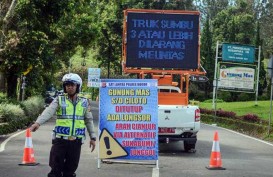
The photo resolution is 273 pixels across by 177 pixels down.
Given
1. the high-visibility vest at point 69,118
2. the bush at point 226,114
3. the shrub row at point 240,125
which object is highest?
the high-visibility vest at point 69,118

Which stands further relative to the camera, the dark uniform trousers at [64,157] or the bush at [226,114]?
the bush at [226,114]

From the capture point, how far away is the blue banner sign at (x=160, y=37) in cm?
1529

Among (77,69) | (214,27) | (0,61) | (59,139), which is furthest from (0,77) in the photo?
(77,69)

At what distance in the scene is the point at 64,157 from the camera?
719cm

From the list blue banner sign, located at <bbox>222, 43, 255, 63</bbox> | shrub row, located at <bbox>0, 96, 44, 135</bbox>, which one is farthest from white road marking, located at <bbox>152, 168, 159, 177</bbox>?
blue banner sign, located at <bbox>222, 43, 255, 63</bbox>

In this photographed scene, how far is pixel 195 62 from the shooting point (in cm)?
1548

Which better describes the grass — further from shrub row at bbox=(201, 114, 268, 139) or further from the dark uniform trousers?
the dark uniform trousers

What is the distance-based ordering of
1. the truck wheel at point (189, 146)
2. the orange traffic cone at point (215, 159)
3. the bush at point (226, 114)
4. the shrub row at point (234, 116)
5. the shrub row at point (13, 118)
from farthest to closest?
the bush at point (226, 114)
the shrub row at point (234, 116)
the shrub row at point (13, 118)
the truck wheel at point (189, 146)
the orange traffic cone at point (215, 159)

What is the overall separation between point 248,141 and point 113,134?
9308mm

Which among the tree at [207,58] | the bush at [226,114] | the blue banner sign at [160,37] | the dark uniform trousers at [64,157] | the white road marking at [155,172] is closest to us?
the dark uniform trousers at [64,157]

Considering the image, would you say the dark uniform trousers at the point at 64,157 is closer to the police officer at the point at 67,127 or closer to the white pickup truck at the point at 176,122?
the police officer at the point at 67,127

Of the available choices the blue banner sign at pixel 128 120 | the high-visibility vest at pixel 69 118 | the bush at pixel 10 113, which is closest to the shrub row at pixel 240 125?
the bush at pixel 10 113

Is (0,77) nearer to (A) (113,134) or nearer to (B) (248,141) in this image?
(B) (248,141)

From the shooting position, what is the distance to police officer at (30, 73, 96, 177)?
23.4 feet
